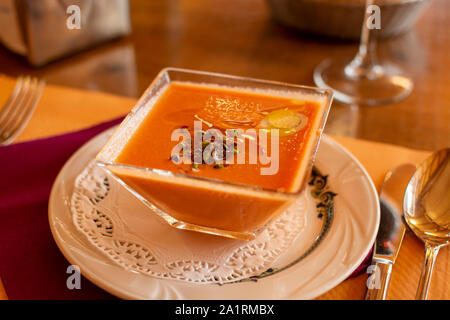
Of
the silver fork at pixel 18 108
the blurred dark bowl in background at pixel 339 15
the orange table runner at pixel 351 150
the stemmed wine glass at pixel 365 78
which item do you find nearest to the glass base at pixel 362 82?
the stemmed wine glass at pixel 365 78

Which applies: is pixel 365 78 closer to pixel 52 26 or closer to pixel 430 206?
pixel 430 206

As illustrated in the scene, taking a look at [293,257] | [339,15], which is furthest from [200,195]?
[339,15]

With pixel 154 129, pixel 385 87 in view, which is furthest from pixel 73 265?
pixel 385 87

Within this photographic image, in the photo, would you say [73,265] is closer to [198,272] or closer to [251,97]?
[198,272]

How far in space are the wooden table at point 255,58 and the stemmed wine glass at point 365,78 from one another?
0.12 feet

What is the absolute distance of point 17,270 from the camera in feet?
2.58

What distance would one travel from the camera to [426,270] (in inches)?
31.0

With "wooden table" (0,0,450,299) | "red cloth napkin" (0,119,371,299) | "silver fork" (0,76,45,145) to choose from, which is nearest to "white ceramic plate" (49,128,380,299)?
"red cloth napkin" (0,119,371,299)

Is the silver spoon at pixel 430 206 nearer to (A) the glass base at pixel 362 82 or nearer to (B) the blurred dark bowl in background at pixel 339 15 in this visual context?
(A) the glass base at pixel 362 82

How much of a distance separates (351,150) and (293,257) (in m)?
0.41

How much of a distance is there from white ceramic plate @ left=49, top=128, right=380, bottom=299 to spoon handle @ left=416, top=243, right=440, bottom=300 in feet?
0.31

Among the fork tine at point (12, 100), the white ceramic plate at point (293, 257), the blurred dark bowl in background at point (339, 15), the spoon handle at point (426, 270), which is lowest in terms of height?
the spoon handle at point (426, 270)

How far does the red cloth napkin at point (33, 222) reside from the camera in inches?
29.9
